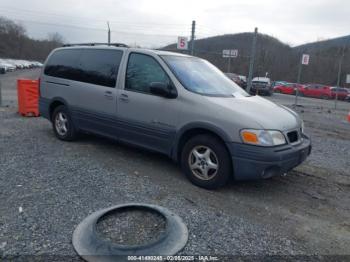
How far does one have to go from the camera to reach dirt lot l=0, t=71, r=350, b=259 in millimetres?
3125

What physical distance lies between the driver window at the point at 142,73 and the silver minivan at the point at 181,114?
16 mm

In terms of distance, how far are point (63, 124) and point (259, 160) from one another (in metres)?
4.09

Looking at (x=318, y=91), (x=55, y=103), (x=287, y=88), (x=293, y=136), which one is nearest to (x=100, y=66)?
(x=55, y=103)

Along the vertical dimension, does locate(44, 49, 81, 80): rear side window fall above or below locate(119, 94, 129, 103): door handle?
above

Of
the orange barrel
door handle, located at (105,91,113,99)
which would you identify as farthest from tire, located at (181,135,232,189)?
the orange barrel

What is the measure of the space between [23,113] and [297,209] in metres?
8.11

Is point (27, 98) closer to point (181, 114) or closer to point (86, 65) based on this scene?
point (86, 65)

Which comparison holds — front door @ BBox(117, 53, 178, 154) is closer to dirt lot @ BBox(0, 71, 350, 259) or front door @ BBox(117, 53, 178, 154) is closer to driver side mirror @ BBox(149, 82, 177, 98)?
driver side mirror @ BBox(149, 82, 177, 98)

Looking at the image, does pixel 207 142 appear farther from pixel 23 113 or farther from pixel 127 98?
pixel 23 113

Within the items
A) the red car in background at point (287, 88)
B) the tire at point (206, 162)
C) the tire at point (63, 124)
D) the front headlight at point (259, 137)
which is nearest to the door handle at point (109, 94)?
the tire at point (63, 124)

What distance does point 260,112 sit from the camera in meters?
4.32

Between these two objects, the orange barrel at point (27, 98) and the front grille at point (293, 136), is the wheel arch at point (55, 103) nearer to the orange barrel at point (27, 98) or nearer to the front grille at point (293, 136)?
the orange barrel at point (27, 98)

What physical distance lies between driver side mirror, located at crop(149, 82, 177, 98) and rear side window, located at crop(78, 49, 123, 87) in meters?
1.02

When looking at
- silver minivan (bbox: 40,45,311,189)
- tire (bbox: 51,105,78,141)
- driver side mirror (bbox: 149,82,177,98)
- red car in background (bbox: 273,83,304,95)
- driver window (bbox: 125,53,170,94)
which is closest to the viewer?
silver minivan (bbox: 40,45,311,189)
